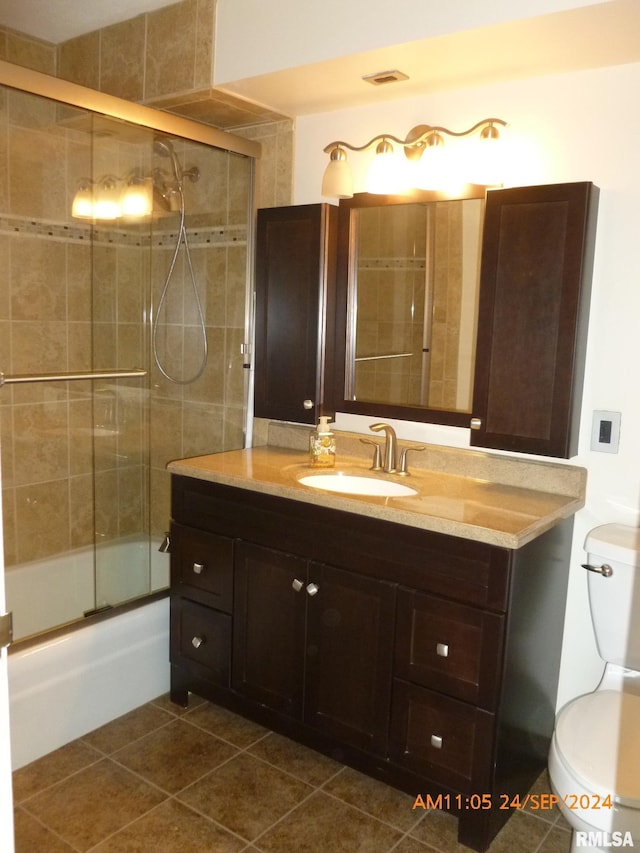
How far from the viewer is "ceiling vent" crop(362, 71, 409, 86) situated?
7.00 ft

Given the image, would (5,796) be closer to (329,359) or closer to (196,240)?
(329,359)

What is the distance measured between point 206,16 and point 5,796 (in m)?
2.27

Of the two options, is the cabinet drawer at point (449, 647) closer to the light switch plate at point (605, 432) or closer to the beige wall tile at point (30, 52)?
the light switch plate at point (605, 432)

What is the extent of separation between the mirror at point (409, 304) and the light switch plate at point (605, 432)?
0.39 meters

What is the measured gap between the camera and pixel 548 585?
2.00 m

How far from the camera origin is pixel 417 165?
235 centimetres

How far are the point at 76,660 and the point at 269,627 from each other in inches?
25.3

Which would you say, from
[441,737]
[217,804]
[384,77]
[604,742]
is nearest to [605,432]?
[604,742]

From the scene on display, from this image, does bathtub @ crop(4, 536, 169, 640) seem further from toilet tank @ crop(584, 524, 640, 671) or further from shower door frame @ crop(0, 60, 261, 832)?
toilet tank @ crop(584, 524, 640, 671)

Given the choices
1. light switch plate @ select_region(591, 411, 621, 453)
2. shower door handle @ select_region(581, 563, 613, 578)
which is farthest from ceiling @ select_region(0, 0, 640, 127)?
shower door handle @ select_region(581, 563, 613, 578)

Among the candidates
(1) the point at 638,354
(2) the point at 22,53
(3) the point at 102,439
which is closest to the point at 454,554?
(1) the point at 638,354

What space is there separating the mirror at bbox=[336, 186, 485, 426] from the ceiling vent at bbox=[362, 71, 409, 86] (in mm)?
349

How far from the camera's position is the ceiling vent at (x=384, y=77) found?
7.00 feet

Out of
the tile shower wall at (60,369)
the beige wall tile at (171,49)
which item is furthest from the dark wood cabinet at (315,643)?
the beige wall tile at (171,49)
